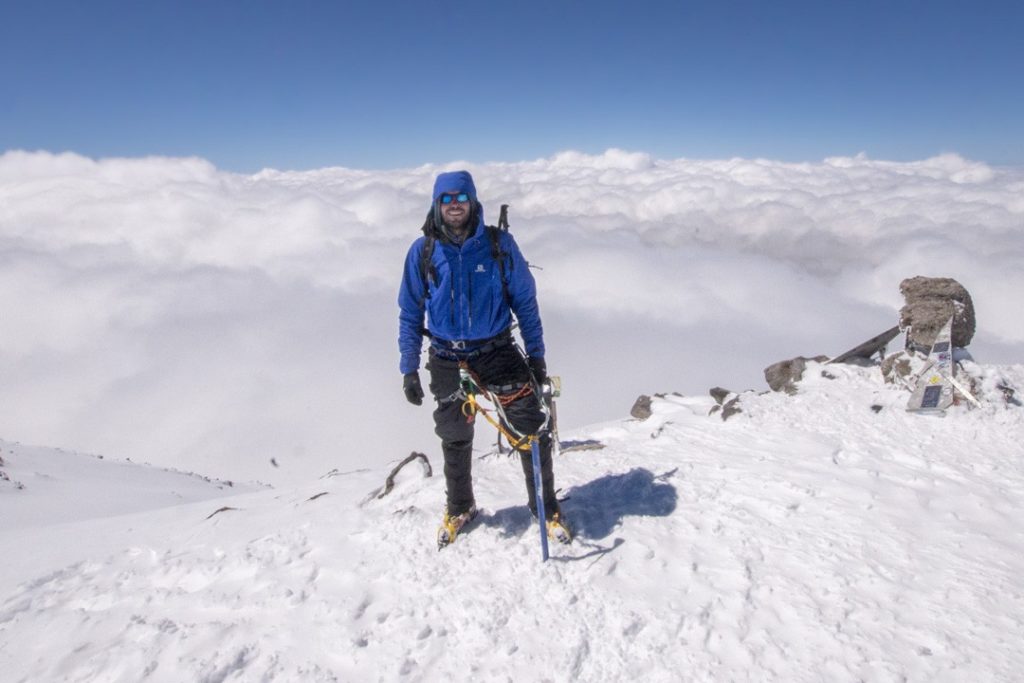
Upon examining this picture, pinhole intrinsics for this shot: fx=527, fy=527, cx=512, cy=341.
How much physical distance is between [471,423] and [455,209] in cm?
216

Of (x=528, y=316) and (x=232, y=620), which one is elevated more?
(x=528, y=316)

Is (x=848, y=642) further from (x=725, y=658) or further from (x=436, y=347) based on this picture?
(x=436, y=347)

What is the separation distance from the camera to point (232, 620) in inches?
182

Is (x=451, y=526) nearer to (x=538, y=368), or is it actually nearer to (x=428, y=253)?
(x=538, y=368)

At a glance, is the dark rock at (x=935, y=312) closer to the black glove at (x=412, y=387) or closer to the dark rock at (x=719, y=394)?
the dark rock at (x=719, y=394)

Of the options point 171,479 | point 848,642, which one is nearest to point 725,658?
point 848,642

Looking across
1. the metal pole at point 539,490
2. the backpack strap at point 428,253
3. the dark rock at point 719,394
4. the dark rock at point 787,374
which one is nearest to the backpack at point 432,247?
the backpack strap at point 428,253

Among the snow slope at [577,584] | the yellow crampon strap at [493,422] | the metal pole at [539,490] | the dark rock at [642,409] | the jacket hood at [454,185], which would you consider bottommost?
the dark rock at [642,409]

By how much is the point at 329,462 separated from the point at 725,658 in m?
128

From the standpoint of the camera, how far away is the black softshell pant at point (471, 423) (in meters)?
5.07

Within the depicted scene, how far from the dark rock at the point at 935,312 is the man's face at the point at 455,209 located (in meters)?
11.1

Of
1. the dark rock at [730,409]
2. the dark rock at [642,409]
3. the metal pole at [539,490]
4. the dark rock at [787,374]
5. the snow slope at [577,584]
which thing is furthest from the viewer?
the dark rock at [642,409]

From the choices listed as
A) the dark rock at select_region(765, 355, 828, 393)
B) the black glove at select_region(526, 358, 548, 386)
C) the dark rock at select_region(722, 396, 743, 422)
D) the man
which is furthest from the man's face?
the dark rock at select_region(765, 355, 828, 393)

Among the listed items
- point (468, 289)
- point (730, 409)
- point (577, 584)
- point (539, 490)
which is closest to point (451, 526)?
point (539, 490)
